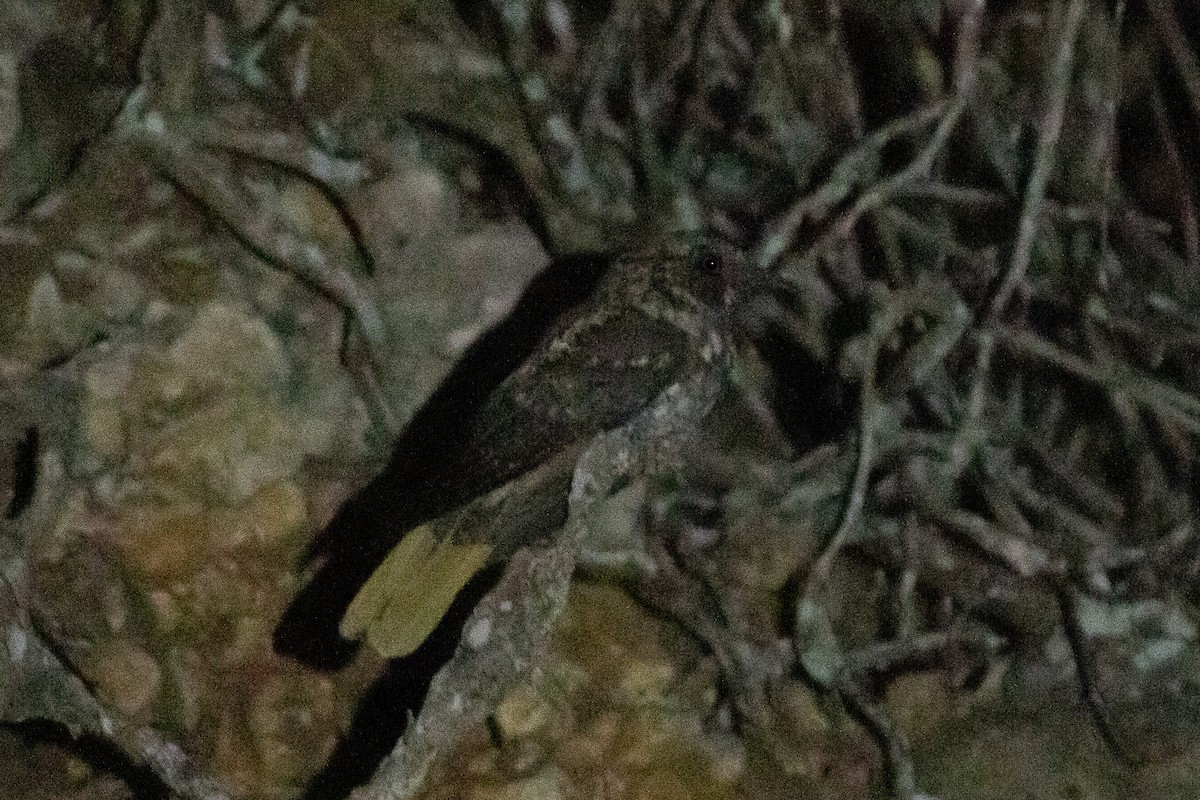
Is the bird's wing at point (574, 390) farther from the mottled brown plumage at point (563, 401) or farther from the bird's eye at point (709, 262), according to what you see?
the bird's eye at point (709, 262)

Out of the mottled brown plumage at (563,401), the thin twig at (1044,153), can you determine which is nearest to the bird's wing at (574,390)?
the mottled brown plumage at (563,401)

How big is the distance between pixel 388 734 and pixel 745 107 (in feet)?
4.77

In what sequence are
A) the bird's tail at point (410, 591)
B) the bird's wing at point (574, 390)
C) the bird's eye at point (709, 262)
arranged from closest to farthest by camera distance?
1. the bird's tail at point (410, 591)
2. the bird's wing at point (574, 390)
3. the bird's eye at point (709, 262)

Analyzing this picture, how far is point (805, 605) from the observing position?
1941 mm

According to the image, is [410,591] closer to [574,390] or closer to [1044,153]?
[574,390]

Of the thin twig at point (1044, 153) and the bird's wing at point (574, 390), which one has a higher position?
the bird's wing at point (574, 390)

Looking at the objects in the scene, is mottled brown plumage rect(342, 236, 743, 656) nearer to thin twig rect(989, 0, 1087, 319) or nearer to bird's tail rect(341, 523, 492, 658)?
bird's tail rect(341, 523, 492, 658)

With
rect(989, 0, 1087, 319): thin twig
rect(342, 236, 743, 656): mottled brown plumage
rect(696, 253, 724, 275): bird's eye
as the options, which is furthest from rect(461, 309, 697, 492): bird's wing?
rect(989, 0, 1087, 319): thin twig

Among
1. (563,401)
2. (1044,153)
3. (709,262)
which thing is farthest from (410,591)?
(1044,153)

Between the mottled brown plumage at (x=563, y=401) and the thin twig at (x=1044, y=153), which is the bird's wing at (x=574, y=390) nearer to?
the mottled brown plumage at (x=563, y=401)

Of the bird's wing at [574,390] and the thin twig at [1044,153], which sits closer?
the bird's wing at [574,390]

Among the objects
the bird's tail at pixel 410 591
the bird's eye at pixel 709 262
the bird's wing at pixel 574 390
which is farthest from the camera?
the bird's eye at pixel 709 262

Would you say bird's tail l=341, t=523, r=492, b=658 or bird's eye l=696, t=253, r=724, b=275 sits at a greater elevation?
bird's eye l=696, t=253, r=724, b=275

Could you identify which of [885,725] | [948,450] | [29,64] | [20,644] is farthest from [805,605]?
[29,64]
